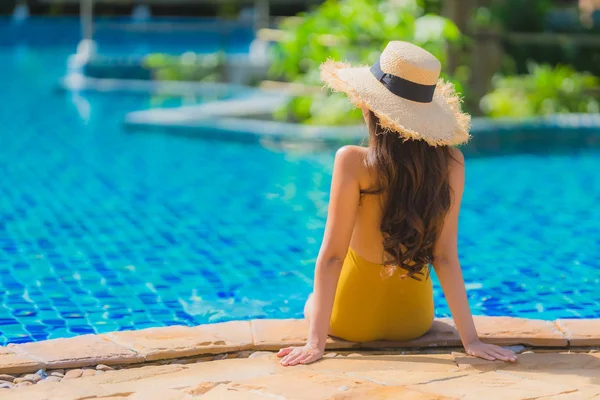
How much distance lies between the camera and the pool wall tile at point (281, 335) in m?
3.76

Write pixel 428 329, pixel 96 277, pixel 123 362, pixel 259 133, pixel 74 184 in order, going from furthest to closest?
pixel 259 133, pixel 74 184, pixel 96 277, pixel 428 329, pixel 123 362

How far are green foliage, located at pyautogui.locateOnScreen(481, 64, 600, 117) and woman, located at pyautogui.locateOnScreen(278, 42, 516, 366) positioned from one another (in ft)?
26.2

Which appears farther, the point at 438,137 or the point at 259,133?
the point at 259,133

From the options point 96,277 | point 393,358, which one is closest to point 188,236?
point 96,277

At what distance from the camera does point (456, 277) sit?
141 inches

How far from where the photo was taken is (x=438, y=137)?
11.1 ft

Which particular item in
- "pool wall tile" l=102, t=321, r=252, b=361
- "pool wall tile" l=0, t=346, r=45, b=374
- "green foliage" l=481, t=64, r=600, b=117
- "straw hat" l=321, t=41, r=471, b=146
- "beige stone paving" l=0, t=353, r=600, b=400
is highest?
"green foliage" l=481, t=64, r=600, b=117

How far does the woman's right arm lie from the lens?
3.45m

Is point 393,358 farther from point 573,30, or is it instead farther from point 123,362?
point 573,30

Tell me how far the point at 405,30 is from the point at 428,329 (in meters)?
6.96

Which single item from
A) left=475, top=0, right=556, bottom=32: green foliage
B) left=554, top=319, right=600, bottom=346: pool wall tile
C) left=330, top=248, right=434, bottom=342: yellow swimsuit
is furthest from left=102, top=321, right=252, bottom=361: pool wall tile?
left=475, top=0, right=556, bottom=32: green foliage

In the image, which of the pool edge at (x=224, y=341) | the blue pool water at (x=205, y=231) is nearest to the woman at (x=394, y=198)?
the pool edge at (x=224, y=341)

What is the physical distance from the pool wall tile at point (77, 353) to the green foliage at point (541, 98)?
8445 mm

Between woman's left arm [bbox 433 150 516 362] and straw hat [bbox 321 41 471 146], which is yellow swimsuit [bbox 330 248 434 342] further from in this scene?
straw hat [bbox 321 41 471 146]
